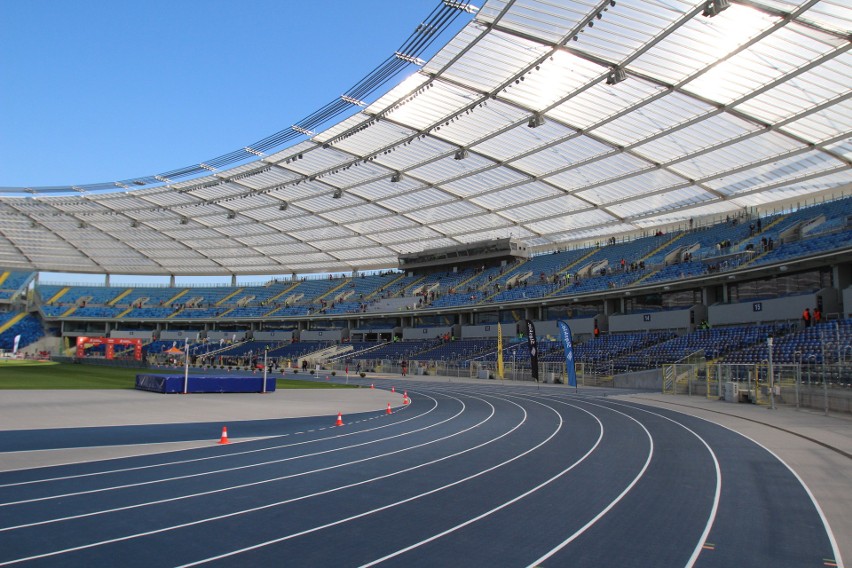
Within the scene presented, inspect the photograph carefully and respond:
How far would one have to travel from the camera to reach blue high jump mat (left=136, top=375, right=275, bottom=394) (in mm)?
25672

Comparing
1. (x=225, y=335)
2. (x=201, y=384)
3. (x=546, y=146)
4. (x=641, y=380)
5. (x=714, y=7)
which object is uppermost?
(x=546, y=146)

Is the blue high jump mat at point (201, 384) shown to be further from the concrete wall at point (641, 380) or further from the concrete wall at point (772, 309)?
the concrete wall at point (772, 309)

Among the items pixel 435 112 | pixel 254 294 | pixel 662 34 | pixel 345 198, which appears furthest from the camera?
pixel 254 294

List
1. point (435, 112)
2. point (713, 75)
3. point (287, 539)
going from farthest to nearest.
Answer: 1. point (435, 112)
2. point (713, 75)
3. point (287, 539)

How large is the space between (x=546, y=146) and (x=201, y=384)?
2376cm

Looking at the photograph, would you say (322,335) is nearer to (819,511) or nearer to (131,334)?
(131,334)

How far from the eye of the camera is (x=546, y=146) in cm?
3506

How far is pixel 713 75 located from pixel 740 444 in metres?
18.7

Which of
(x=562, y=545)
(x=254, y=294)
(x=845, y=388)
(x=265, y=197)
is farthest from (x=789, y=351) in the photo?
(x=254, y=294)

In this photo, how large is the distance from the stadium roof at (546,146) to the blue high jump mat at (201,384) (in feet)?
52.4

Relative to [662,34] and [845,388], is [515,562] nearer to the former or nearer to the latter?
[845,388]

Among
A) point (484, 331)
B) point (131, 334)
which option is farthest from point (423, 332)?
point (131, 334)

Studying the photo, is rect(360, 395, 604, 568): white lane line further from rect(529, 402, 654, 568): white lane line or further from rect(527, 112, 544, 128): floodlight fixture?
rect(527, 112, 544, 128): floodlight fixture

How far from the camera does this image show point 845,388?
61.4 feet
